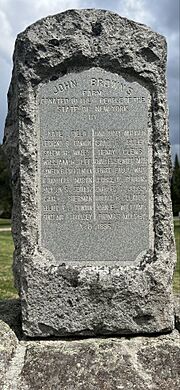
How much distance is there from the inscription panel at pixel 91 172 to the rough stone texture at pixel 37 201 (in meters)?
0.08

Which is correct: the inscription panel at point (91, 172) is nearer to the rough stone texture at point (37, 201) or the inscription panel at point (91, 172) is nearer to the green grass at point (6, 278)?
the rough stone texture at point (37, 201)

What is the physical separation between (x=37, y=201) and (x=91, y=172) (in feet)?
1.62

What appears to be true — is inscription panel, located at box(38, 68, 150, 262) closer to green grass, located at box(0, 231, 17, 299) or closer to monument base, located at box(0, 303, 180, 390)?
monument base, located at box(0, 303, 180, 390)

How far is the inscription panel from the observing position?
150 inches

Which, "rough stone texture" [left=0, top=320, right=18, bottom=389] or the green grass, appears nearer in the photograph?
"rough stone texture" [left=0, top=320, right=18, bottom=389]

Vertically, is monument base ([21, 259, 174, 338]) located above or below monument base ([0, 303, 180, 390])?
above

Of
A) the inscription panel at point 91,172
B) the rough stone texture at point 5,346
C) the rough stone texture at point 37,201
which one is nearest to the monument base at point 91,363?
the rough stone texture at point 5,346

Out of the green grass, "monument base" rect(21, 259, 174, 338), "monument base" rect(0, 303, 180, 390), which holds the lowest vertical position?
the green grass

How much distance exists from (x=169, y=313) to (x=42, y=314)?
3.31 feet

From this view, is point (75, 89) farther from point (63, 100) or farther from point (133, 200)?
point (133, 200)

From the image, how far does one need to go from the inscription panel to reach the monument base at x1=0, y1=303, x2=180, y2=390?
2.22 ft

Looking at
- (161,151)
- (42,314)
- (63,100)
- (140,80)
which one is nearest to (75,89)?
(63,100)

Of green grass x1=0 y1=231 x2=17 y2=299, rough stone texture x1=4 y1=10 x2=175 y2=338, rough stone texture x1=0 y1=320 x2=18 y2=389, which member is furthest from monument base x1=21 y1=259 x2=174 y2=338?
green grass x1=0 y1=231 x2=17 y2=299

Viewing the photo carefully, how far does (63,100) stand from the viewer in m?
3.84
